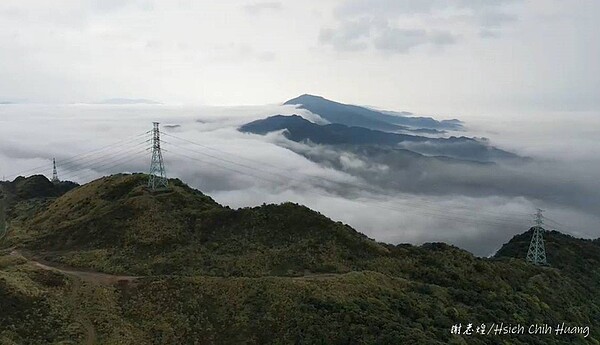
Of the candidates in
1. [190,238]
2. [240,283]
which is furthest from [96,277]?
[240,283]

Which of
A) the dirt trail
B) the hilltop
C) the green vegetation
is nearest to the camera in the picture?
the green vegetation

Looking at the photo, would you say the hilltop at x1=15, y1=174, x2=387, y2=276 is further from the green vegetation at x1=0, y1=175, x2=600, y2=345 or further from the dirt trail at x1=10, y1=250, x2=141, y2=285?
the dirt trail at x1=10, y1=250, x2=141, y2=285

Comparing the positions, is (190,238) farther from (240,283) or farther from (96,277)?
(240,283)

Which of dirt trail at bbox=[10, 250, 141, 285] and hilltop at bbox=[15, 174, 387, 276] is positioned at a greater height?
hilltop at bbox=[15, 174, 387, 276]

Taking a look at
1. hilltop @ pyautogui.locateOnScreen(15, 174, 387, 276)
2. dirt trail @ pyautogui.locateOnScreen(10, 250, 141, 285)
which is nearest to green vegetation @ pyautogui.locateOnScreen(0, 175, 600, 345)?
hilltop @ pyautogui.locateOnScreen(15, 174, 387, 276)

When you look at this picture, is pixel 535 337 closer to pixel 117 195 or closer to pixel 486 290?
pixel 486 290

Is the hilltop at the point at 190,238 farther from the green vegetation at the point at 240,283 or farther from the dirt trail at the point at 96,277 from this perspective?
the dirt trail at the point at 96,277
